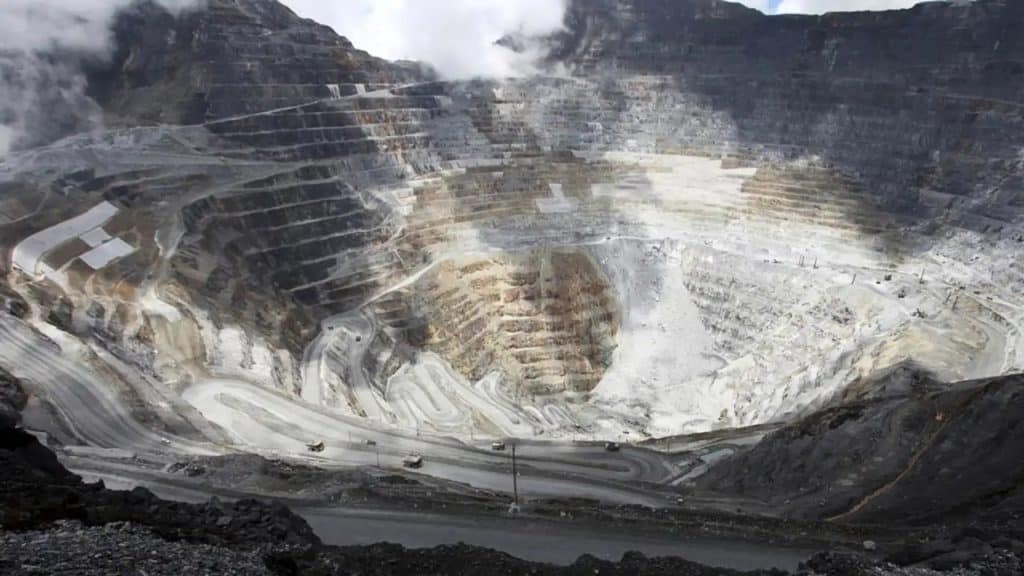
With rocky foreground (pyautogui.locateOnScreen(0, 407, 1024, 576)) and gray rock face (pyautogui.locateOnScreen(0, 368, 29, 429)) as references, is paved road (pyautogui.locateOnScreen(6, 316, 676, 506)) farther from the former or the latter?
rocky foreground (pyautogui.locateOnScreen(0, 407, 1024, 576))

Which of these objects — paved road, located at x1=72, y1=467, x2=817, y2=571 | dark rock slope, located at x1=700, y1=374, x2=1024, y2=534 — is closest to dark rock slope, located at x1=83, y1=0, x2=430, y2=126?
paved road, located at x1=72, y1=467, x2=817, y2=571

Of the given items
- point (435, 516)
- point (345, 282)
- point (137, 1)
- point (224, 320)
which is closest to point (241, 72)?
point (137, 1)

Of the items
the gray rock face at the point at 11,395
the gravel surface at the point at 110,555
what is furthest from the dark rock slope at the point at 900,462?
the gray rock face at the point at 11,395

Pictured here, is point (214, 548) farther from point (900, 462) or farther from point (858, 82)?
point (858, 82)

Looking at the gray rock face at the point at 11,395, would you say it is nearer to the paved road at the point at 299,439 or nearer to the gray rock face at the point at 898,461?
the paved road at the point at 299,439

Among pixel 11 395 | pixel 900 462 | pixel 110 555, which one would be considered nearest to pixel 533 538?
pixel 110 555

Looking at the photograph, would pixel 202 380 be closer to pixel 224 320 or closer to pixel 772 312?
pixel 224 320
